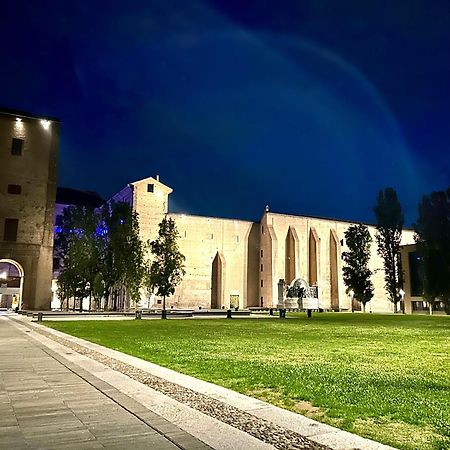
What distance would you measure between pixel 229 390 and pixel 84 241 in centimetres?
4032

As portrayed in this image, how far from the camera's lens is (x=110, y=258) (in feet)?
147

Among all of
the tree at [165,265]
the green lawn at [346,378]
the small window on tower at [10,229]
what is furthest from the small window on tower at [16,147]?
the green lawn at [346,378]

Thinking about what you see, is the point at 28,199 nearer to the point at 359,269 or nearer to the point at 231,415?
the point at 359,269

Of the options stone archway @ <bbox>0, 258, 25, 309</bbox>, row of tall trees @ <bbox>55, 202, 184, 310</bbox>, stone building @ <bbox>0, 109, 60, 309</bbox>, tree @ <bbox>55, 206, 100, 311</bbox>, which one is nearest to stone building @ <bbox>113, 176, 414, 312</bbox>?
row of tall trees @ <bbox>55, 202, 184, 310</bbox>

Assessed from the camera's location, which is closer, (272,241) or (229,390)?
(229,390)

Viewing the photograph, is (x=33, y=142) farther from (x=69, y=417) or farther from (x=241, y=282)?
(x=69, y=417)

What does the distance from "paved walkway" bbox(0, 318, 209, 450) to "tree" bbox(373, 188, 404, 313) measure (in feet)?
165

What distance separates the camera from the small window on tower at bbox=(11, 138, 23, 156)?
40844 millimetres

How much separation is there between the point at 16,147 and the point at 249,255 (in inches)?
1437

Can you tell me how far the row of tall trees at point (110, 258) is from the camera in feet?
141

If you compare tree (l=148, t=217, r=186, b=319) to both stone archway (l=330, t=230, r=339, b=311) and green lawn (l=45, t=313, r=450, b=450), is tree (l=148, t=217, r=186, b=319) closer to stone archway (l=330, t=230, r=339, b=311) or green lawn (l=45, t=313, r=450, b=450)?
stone archway (l=330, t=230, r=339, b=311)

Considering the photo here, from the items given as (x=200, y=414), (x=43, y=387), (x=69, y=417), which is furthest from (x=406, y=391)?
(x=43, y=387)

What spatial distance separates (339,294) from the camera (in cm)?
6712

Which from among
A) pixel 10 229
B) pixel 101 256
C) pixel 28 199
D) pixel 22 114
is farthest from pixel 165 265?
pixel 22 114
